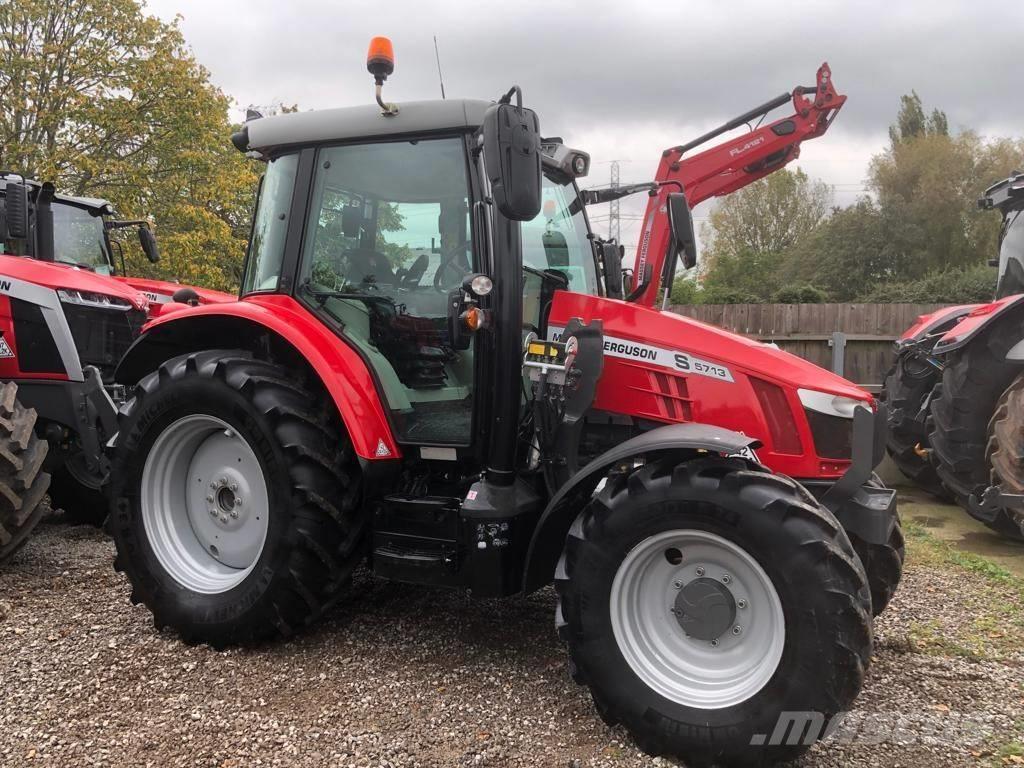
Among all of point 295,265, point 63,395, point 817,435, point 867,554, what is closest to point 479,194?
point 295,265

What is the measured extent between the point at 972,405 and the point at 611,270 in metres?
3.00

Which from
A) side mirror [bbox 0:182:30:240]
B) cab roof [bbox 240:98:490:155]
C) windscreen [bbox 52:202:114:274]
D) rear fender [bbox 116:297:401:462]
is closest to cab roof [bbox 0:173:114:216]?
windscreen [bbox 52:202:114:274]

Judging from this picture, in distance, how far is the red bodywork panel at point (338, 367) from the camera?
3.23 metres

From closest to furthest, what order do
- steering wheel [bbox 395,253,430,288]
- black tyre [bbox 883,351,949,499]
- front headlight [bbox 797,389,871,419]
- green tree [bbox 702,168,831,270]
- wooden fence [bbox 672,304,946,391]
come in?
front headlight [bbox 797,389,871,419] → steering wheel [bbox 395,253,430,288] → black tyre [bbox 883,351,949,499] → wooden fence [bbox 672,304,946,391] → green tree [bbox 702,168,831,270]

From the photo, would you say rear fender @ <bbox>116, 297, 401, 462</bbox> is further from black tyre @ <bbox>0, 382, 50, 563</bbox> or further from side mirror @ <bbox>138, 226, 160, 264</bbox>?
side mirror @ <bbox>138, 226, 160, 264</bbox>

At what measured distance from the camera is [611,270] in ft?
13.2

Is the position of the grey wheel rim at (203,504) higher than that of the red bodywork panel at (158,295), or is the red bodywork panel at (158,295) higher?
the red bodywork panel at (158,295)

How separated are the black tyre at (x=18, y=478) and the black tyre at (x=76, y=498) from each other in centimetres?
105

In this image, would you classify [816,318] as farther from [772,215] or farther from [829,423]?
[772,215]

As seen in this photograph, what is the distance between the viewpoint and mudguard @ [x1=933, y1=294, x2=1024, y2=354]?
5.22m

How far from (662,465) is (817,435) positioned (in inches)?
27.3

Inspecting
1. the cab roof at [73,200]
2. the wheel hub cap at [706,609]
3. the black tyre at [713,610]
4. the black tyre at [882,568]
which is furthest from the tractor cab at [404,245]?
the cab roof at [73,200]

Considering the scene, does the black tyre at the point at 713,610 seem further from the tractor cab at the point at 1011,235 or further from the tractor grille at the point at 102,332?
the tractor cab at the point at 1011,235

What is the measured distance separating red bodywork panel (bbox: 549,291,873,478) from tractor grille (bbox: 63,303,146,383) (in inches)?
145
